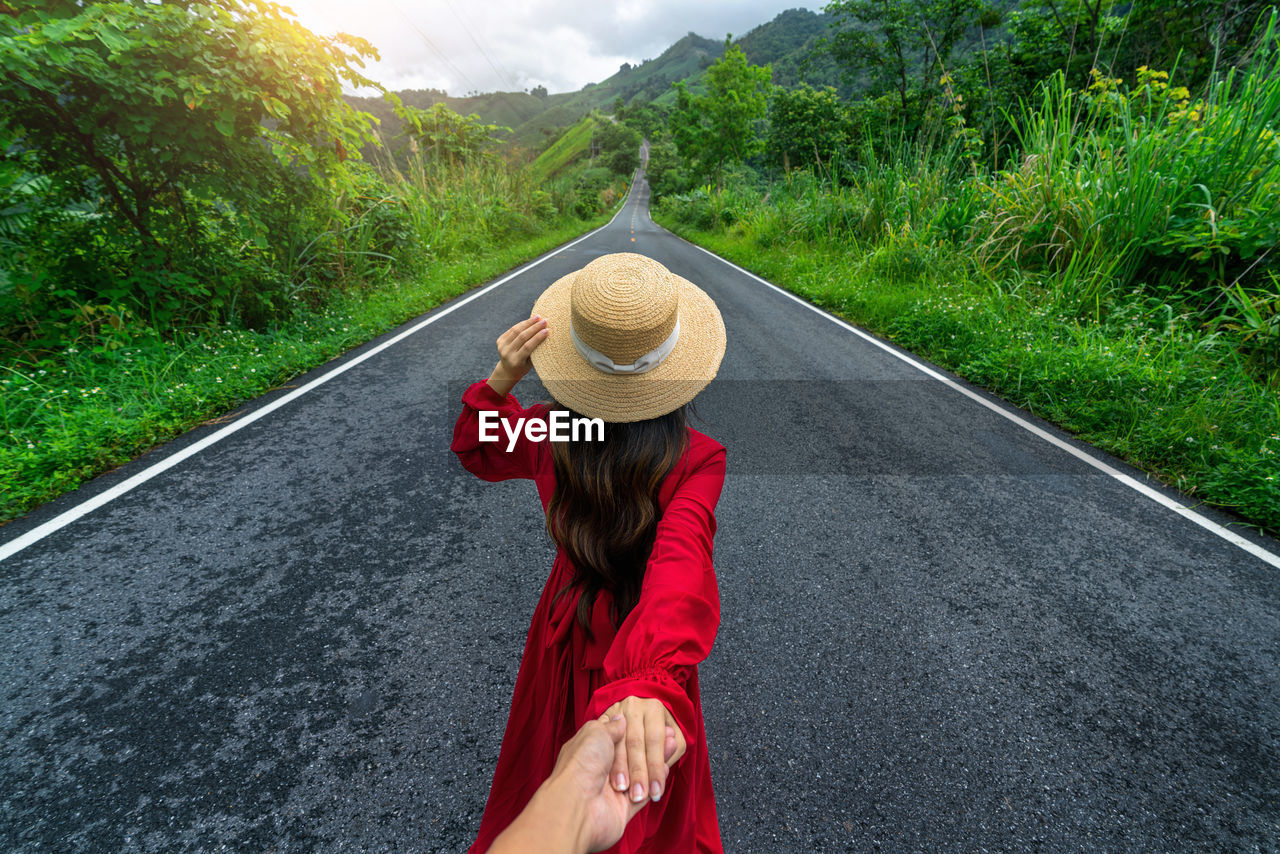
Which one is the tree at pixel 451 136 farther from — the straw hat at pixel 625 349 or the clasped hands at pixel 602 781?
the clasped hands at pixel 602 781

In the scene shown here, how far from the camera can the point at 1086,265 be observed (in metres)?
5.44

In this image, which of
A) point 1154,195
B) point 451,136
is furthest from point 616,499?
point 451,136

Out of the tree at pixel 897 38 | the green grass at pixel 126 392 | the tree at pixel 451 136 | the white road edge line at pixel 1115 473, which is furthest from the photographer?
the tree at pixel 897 38

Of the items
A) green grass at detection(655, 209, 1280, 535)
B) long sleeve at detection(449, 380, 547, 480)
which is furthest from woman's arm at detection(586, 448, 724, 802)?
green grass at detection(655, 209, 1280, 535)

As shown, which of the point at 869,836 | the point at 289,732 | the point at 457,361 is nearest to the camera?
the point at 869,836

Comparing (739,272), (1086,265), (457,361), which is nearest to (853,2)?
(739,272)

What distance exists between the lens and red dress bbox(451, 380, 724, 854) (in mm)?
863

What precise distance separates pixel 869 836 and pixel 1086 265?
21.1 feet

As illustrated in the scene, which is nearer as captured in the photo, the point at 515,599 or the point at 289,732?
the point at 289,732

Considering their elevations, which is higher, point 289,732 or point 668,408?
point 668,408

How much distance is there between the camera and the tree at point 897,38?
18.8 m

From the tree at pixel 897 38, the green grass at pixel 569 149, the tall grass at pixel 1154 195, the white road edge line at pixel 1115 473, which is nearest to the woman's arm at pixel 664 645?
the white road edge line at pixel 1115 473

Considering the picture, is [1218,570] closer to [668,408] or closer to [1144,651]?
[1144,651]

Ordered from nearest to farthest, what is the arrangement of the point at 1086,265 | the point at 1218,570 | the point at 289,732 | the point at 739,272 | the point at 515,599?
the point at 289,732, the point at 515,599, the point at 1218,570, the point at 1086,265, the point at 739,272
